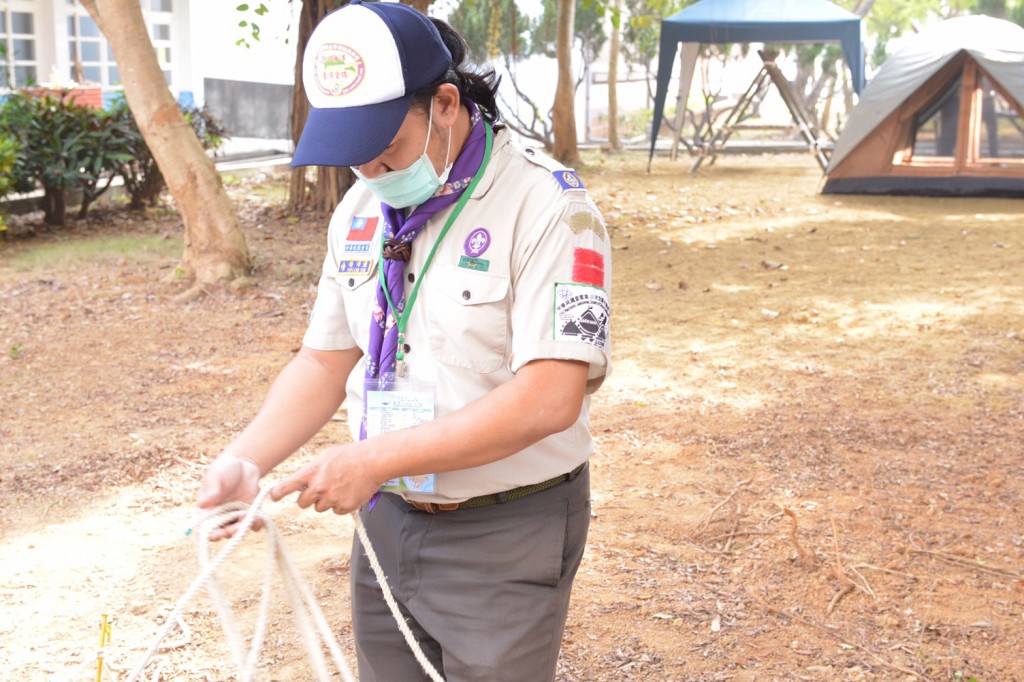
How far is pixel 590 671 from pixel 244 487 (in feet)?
5.30

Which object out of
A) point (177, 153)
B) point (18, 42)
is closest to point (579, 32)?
point (18, 42)

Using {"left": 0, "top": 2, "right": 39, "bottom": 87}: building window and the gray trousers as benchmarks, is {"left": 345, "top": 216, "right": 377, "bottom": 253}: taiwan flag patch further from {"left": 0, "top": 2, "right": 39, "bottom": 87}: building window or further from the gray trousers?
{"left": 0, "top": 2, "right": 39, "bottom": 87}: building window

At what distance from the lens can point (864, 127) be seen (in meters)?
12.1

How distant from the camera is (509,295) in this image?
5.58 ft

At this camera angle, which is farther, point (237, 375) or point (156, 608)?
point (237, 375)

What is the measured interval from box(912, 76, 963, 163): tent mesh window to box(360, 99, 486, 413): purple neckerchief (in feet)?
38.7

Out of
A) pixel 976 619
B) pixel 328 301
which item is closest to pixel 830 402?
pixel 976 619

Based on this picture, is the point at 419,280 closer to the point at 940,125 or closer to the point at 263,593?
the point at 263,593

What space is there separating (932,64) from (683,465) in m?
9.17

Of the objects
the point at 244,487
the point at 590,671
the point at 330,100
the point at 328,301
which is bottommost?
the point at 590,671

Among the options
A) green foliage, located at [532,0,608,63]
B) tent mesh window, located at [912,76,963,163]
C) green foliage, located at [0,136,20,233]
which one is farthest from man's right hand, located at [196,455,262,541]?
green foliage, located at [532,0,608,63]

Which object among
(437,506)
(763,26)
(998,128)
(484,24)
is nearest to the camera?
(437,506)

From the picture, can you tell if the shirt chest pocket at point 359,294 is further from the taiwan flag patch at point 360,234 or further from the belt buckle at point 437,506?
the belt buckle at point 437,506

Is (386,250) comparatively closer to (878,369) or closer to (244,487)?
(244,487)
